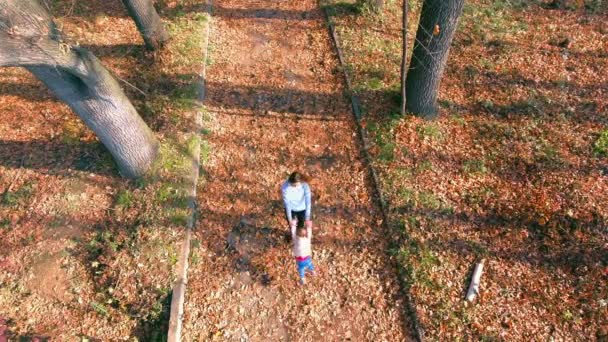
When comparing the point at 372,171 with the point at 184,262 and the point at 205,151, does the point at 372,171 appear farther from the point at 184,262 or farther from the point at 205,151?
the point at 184,262

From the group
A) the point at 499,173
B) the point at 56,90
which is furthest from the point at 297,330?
the point at 56,90

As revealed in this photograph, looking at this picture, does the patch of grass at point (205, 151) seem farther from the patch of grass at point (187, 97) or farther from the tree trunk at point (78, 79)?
the patch of grass at point (187, 97)

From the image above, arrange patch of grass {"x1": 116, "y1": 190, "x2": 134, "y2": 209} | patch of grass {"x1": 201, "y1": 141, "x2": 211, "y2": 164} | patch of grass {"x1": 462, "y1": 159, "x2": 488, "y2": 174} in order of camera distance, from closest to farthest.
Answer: patch of grass {"x1": 116, "y1": 190, "x2": 134, "y2": 209} → patch of grass {"x1": 462, "y1": 159, "x2": 488, "y2": 174} → patch of grass {"x1": 201, "y1": 141, "x2": 211, "y2": 164}

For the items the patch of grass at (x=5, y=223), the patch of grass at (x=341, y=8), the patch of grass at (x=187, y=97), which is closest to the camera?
the patch of grass at (x=5, y=223)

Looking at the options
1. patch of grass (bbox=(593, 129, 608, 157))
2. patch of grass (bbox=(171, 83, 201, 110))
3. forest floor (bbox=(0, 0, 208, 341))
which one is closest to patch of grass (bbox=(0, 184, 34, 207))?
forest floor (bbox=(0, 0, 208, 341))

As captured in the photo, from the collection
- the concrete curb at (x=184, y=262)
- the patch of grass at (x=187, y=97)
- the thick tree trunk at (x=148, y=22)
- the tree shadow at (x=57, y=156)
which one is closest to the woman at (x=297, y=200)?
the concrete curb at (x=184, y=262)

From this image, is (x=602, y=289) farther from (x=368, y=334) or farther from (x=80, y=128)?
(x=80, y=128)

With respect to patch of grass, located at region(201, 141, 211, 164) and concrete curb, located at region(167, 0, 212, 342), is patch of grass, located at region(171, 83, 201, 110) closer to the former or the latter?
concrete curb, located at region(167, 0, 212, 342)
